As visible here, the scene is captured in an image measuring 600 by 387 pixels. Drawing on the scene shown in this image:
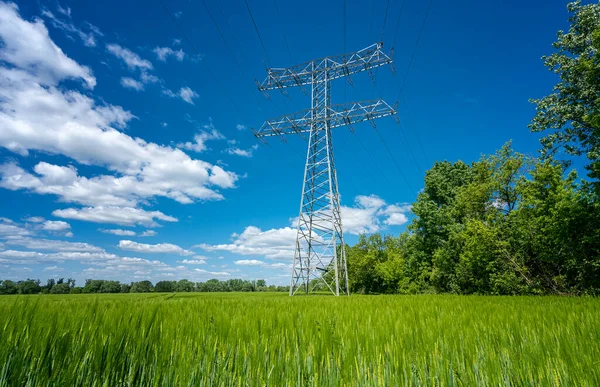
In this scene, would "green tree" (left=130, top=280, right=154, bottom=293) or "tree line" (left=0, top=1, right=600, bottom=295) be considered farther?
"green tree" (left=130, top=280, right=154, bottom=293)

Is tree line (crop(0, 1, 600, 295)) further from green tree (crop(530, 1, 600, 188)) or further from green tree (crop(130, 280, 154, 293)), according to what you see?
green tree (crop(130, 280, 154, 293))

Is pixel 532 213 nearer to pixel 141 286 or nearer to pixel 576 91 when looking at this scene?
pixel 576 91

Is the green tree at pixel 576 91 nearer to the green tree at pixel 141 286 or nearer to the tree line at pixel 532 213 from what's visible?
the tree line at pixel 532 213

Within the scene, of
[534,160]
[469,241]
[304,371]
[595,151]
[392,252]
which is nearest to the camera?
[304,371]

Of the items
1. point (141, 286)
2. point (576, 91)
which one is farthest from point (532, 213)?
point (141, 286)

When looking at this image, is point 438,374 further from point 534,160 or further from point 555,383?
point 534,160

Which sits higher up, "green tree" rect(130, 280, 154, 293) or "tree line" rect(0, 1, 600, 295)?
"tree line" rect(0, 1, 600, 295)

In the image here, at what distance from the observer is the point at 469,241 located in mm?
24688

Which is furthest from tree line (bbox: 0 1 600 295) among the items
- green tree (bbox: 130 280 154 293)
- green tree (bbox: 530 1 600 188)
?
green tree (bbox: 130 280 154 293)

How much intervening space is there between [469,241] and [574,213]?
29.6ft

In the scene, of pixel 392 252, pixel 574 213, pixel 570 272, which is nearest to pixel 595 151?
pixel 574 213

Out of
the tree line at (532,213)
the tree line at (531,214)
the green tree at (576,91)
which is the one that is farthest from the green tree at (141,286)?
the green tree at (576,91)

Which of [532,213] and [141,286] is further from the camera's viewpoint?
[141,286]

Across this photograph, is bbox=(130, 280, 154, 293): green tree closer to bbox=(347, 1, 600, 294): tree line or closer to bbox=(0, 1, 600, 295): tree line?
bbox=(0, 1, 600, 295): tree line
